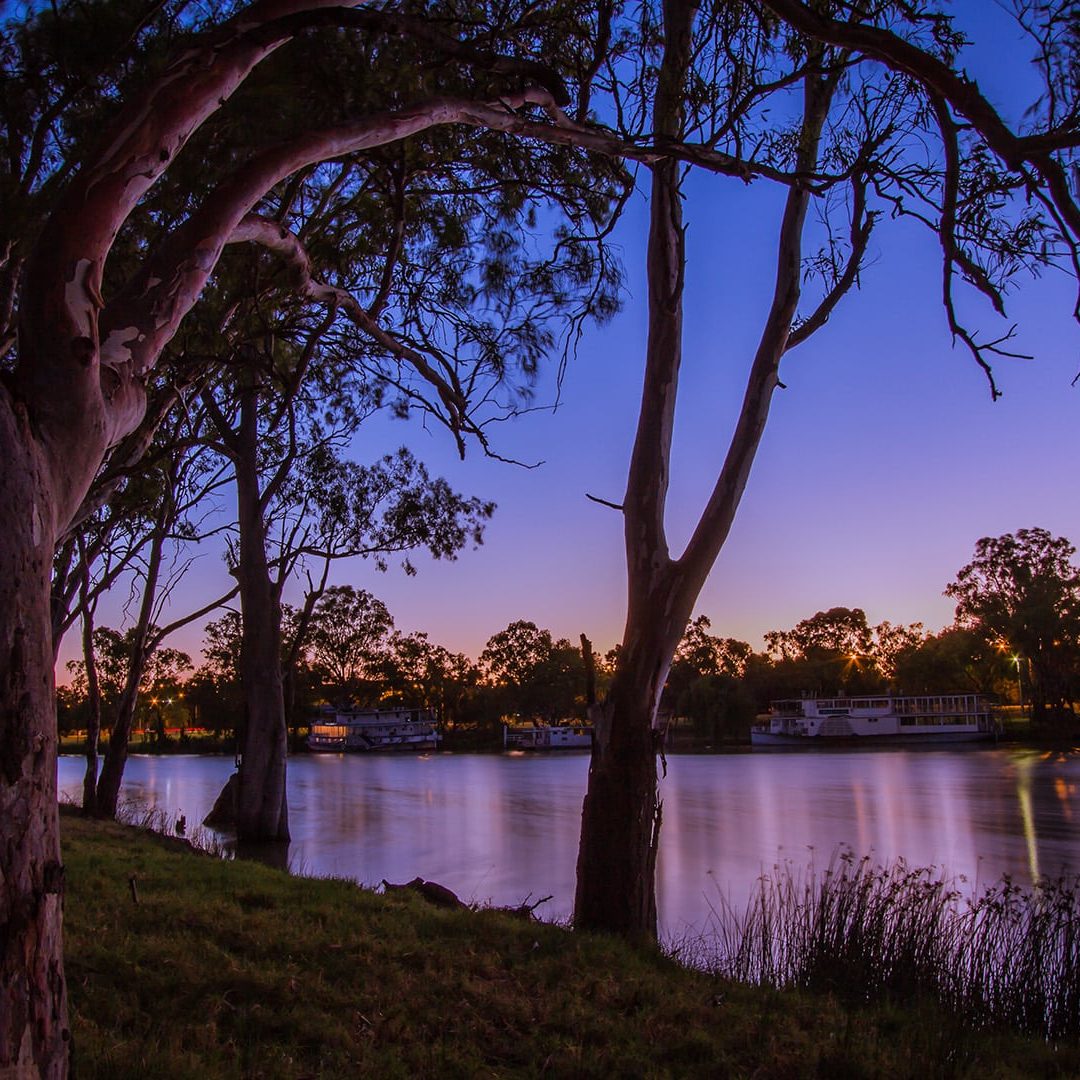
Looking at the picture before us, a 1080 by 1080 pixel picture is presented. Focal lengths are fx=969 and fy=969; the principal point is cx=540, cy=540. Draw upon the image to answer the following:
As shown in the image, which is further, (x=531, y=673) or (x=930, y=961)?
(x=531, y=673)

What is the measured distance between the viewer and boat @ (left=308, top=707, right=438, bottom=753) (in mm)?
48812

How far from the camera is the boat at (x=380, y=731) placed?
160 ft

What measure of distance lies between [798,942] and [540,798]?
17369 mm

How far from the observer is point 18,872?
1.59 m

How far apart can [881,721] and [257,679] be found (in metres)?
40.4

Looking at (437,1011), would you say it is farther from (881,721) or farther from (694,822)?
(881,721)

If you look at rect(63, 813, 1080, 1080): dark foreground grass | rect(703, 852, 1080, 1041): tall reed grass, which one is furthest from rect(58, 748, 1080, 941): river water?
rect(63, 813, 1080, 1080): dark foreground grass

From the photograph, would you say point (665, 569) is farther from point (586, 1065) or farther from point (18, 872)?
point (18, 872)

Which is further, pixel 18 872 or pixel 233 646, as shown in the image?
pixel 233 646

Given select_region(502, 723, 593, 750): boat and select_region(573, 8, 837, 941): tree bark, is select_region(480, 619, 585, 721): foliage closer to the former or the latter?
select_region(502, 723, 593, 750): boat

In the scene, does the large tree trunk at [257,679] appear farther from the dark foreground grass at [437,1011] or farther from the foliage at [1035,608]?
the foliage at [1035,608]

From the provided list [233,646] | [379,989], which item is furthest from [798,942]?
[233,646]

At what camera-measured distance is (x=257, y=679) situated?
11.5m

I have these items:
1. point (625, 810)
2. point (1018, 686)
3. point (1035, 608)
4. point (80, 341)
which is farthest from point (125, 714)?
point (1018, 686)
